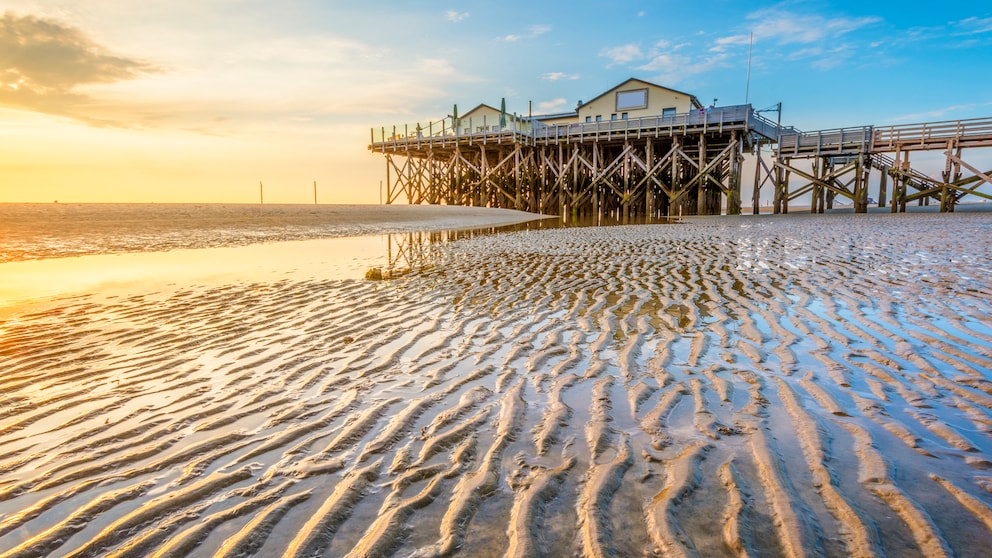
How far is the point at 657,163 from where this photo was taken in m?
32.8

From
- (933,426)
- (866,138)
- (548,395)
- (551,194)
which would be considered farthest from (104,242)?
(866,138)

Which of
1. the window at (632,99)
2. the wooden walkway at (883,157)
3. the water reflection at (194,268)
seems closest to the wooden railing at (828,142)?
the wooden walkway at (883,157)

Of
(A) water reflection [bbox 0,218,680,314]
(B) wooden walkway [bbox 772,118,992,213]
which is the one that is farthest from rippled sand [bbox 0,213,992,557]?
(B) wooden walkway [bbox 772,118,992,213]

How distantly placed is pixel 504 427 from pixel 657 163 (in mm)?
32239

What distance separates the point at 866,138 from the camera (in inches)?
1066

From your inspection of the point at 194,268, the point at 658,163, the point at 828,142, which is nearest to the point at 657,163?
the point at 658,163

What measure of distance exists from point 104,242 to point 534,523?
54.3 ft

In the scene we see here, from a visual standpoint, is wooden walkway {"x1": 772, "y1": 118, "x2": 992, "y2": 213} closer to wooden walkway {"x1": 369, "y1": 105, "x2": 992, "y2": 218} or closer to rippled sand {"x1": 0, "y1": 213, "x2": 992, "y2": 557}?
wooden walkway {"x1": 369, "y1": 105, "x2": 992, "y2": 218}

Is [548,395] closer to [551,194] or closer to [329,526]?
[329,526]

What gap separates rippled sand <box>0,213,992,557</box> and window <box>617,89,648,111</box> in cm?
3633

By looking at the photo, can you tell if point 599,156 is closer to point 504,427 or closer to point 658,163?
point 658,163

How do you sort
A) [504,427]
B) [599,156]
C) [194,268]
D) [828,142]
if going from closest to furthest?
[504,427] → [194,268] → [828,142] → [599,156]

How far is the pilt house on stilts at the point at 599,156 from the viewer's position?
3069 centimetres

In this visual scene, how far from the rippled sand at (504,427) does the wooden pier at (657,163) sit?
24693 mm
